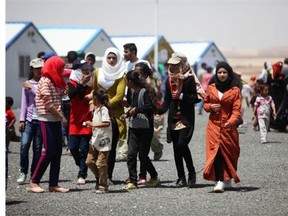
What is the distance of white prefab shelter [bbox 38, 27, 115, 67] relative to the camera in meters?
44.8

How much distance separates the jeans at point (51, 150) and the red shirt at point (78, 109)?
721 millimetres

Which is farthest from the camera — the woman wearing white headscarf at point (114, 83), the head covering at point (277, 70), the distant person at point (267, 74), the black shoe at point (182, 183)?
the distant person at point (267, 74)

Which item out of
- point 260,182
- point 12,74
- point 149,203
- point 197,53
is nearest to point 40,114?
point 149,203

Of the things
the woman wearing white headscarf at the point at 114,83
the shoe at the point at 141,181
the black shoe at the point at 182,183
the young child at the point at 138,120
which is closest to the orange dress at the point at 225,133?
the black shoe at the point at 182,183

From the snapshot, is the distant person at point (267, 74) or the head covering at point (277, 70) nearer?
the head covering at point (277, 70)

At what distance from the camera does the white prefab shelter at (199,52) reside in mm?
52594

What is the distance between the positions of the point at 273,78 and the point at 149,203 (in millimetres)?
13958

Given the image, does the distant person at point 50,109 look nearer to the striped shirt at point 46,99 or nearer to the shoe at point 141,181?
the striped shirt at point 46,99

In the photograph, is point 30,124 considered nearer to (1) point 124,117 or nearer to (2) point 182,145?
(1) point 124,117

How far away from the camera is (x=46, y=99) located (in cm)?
1215

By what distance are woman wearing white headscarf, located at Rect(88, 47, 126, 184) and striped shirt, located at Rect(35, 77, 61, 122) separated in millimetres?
895

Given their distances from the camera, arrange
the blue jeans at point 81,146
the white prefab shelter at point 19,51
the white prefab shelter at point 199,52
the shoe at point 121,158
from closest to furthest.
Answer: the blue jeans at point 81,146 < the shoe at point 121,158 < the white prefab shelter at point 19,51 < the white prefab shelter at point 199,52

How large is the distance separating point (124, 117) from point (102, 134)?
45 cm

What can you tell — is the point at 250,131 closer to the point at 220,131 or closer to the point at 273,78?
the point at 273,78
